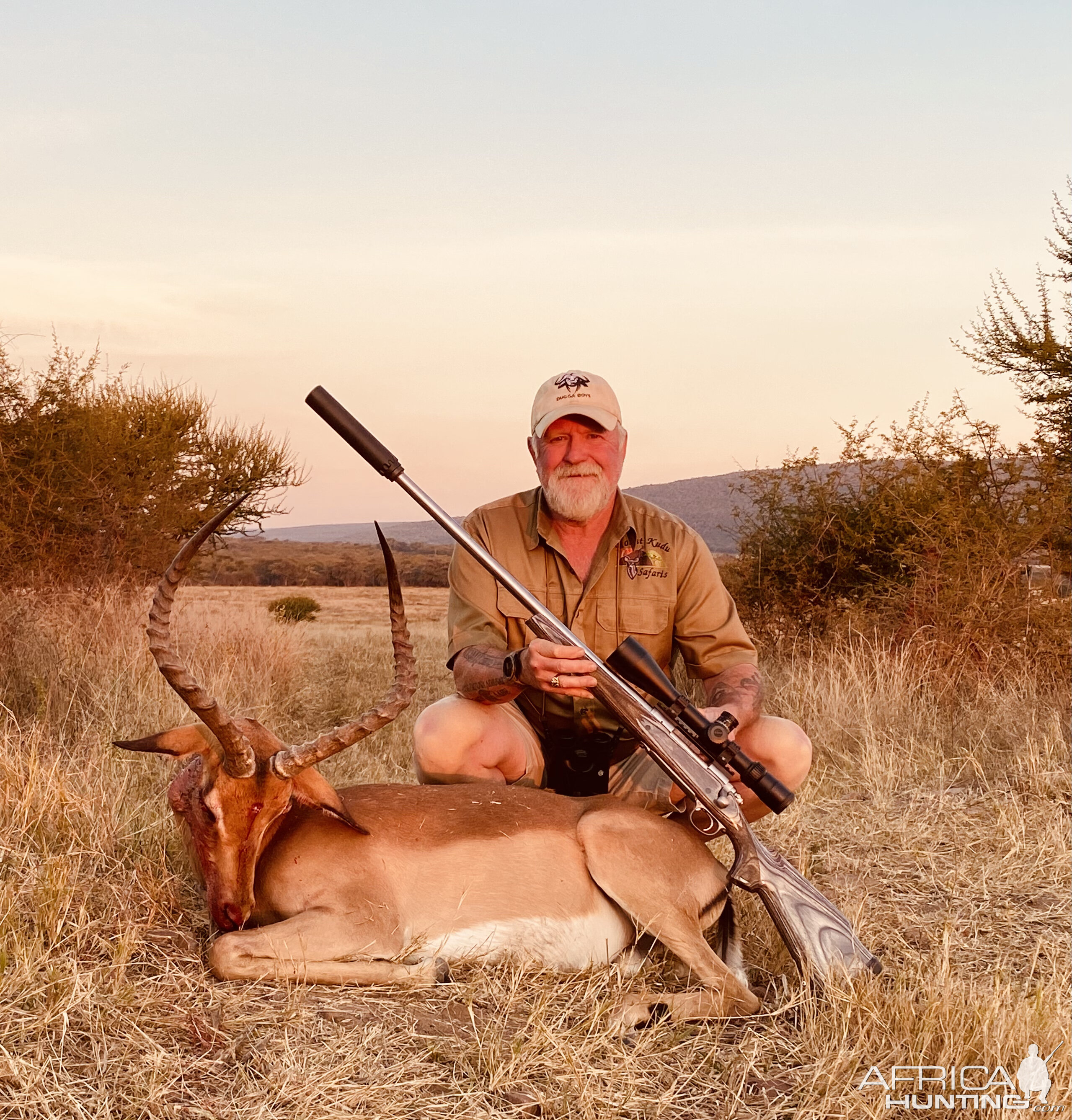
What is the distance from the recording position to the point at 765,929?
4.42 meters

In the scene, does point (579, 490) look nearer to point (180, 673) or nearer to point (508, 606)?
point (508, 606)

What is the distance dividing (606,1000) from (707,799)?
2.77ft

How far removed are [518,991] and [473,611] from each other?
2.03m

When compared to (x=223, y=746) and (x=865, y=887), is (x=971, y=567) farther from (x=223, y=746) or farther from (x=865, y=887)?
(x=223, y=746)

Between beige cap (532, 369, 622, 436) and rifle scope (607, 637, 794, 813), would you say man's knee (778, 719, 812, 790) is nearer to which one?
rifle scope (607, 637, 794, 813)

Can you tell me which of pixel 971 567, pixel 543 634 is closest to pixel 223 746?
pixel 543 634

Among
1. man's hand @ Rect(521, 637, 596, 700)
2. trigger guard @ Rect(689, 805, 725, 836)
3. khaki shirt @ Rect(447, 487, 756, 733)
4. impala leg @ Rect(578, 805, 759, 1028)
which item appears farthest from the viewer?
khaki shirt @ Rect(447, 487, 756, 733)

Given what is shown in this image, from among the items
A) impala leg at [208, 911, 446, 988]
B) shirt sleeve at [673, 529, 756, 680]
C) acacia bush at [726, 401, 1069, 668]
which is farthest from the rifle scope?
acacia bush at [726, 401, 1069, 668]

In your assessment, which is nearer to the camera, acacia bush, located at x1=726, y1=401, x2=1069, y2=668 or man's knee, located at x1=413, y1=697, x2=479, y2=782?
man's knee, located at x1=413, y1=697, x2=479, y2=782

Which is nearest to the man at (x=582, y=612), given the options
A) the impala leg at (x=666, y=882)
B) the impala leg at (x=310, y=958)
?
the impala leg at (x=666, y=882)

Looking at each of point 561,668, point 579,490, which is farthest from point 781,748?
point 579,490

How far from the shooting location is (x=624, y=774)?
531cm

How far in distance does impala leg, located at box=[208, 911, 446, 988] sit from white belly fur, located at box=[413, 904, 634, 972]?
0.11 m

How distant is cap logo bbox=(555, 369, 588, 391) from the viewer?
17.3 feet
